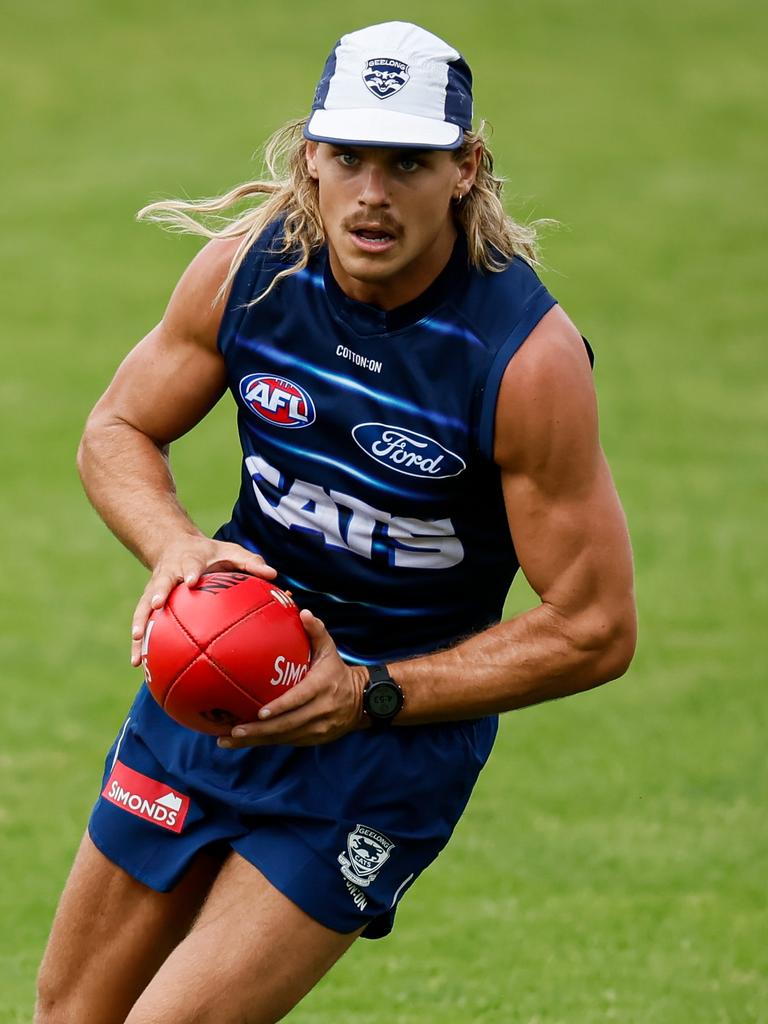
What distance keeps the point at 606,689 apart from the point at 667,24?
19305mm

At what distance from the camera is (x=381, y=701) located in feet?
14.8

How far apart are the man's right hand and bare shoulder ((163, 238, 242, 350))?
605mm

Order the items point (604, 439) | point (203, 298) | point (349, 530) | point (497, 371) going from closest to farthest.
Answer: point (497, 371) < point (349, 530) < point (203, 298) < point (604, 439)

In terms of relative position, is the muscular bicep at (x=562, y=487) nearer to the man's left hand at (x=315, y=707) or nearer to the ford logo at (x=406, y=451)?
the ford logo at (x=406, y=451)

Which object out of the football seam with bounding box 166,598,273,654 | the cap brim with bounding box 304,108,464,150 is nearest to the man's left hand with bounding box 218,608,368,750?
the football seam with bounding box 166,598,273,654

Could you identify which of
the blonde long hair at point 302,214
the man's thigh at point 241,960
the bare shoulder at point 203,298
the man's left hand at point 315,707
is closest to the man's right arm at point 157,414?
the bare shoulder at point 203,298

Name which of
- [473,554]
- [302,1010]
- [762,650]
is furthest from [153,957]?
[762,650]

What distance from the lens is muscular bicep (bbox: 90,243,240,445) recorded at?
4883 millimetres

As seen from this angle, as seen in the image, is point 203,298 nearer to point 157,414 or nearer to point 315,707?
point 157,414

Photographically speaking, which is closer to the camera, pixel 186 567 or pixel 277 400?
pixel 186 567

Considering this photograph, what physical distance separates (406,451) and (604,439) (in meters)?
11.6

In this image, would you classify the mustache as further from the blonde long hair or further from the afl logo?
the afl logo

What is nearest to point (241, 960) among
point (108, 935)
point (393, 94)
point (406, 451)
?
point (108, 935)

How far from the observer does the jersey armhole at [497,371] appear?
4430 millimetres
